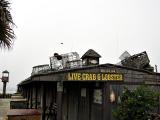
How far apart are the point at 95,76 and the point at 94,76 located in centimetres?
6

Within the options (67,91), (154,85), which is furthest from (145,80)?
(67,91)

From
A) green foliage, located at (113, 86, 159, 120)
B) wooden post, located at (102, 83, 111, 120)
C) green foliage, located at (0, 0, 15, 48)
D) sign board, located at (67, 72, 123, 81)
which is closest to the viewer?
green foliage, located at (0, 0, 15, 48)

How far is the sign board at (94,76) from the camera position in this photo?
12152 millimetres

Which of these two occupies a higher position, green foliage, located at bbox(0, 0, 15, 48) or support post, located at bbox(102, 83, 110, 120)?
green foliage, located at bbox(0, 0, 15, 48)

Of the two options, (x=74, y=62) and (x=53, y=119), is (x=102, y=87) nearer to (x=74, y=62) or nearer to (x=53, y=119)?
(x=53, y=119)

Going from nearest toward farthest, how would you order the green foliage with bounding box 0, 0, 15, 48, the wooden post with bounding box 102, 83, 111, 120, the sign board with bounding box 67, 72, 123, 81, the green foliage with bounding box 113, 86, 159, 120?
the green foliage with bounding box 0, 0, 15, 48 → the green foliage with bounding box 113, 86, 159, 120 → the sign board with bounding box 67, 72, 123, 81 → the wooden post with bounding box 102, 83, 111, 120

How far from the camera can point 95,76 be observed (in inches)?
511

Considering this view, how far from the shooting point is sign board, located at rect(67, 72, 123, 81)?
478 inches

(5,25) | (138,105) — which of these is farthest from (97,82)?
(5,25)

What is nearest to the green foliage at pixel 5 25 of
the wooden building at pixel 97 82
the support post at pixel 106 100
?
the wooden building at pixel 97 82

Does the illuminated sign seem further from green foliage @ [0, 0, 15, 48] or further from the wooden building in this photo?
green foliage @ [0, 0, 15, 48]

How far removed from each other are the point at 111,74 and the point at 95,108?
6.41ft

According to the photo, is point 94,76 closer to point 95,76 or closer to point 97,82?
point 95,76

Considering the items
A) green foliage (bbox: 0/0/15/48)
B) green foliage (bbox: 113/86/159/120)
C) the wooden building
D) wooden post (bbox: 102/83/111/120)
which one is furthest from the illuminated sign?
green foliage (bbox: 0/0/15/48)
